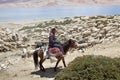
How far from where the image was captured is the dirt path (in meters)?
16.7

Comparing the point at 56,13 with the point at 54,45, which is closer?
the point at 54,45

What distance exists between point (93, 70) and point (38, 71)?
795 cm

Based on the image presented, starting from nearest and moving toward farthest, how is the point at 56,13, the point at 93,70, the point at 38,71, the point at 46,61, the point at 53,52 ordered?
the point at 93,70 → the point at 53,52 → the point at 38,71 → the point at 46,61 → the point at 56,13

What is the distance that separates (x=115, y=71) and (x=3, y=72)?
949 centimetres

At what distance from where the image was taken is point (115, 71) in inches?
380

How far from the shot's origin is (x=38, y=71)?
57.0ft

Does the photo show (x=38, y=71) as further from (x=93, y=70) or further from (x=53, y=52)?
(x=93, y=70)

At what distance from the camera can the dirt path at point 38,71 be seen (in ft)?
54.7

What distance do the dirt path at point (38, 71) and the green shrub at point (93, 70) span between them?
17.1ft

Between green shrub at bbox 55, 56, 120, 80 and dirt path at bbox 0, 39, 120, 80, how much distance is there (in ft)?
17.1

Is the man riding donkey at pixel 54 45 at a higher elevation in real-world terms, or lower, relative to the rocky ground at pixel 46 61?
higher

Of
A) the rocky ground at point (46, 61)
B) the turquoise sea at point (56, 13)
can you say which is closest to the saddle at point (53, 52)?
the rocky ground at point (46, 61)

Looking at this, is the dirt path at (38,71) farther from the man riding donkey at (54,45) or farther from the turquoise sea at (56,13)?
the turquoise sea at (56,13)

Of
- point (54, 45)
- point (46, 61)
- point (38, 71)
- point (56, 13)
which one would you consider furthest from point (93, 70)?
point (56, 13)
